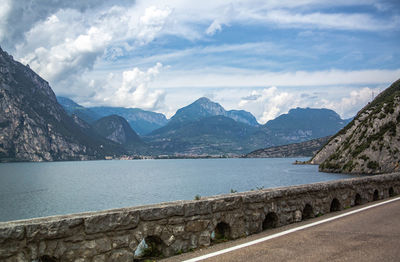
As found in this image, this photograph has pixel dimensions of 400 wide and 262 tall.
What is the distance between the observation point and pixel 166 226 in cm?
733

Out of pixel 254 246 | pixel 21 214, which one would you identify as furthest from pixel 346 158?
pixel 254 246

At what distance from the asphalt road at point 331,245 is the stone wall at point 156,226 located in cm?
40

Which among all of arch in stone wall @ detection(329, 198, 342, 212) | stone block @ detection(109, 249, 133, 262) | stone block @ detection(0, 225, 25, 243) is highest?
stone block @ detection(0, 225, 25, 243)

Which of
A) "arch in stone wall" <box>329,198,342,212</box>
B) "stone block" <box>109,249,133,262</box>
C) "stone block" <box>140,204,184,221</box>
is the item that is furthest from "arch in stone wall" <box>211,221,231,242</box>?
"arch in stone wall" <box>329,198,342,212</box>

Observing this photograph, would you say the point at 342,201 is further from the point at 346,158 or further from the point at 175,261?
the point at 346,158

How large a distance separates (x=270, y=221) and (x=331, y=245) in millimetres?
2485

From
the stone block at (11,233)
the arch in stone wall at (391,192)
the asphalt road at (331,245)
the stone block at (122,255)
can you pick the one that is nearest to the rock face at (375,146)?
the arch in stone wall at (391,192)

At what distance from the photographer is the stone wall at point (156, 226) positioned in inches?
227

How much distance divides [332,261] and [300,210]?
164 inches

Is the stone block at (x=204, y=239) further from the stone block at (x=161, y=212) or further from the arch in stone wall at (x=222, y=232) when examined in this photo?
the stone block at (x=161, y=212)

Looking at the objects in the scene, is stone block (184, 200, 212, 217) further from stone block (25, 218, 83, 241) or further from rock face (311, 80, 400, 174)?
rock face (311, 80, 400, 174)

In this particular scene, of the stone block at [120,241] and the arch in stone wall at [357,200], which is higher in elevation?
the stone block at [120,241]

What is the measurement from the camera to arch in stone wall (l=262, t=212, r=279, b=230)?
970 cm

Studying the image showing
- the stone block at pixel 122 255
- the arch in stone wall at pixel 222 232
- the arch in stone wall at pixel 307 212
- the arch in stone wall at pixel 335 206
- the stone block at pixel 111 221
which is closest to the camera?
the stone block at pixel 111 221
